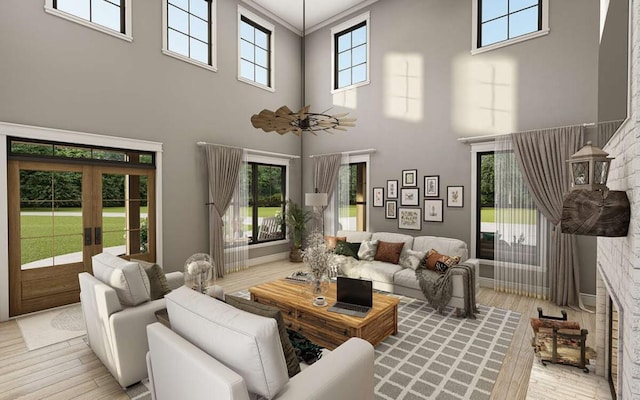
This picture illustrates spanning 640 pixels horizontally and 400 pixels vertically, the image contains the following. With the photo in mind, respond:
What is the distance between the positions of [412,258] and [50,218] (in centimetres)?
507

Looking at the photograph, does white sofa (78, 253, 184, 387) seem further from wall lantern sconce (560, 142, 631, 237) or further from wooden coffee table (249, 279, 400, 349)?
wall lantern sconce (560, 142, 631, 237)

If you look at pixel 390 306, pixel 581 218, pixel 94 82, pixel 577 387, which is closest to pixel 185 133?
pixel 94 82

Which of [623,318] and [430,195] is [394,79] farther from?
[623,318]

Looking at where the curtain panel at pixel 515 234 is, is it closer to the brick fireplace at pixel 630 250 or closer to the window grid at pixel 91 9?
the brick fireplace at pixel 630 250

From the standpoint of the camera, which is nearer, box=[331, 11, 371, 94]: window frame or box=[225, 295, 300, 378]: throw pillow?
box=[225, 295, 300, 378]: throw pillow

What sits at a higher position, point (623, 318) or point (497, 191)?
point (497, 191)

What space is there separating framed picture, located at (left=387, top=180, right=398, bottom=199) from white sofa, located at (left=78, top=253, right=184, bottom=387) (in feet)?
14.8

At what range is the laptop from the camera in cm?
307

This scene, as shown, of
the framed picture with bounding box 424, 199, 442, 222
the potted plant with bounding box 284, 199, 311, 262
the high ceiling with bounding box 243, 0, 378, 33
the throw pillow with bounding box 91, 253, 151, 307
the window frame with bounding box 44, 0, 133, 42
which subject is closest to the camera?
the throw pillow with bounding box 91, 253, 151, 307

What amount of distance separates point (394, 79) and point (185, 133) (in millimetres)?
4132

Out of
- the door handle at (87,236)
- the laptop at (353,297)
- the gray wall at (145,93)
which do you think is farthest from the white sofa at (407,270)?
the door handle at (87,236)

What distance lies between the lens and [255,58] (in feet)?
22.2

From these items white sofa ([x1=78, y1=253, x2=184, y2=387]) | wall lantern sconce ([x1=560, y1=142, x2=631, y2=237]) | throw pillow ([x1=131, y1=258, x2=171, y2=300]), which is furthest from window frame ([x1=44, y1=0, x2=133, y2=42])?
wall lantern sconce ([x1=560, y1=142, x2=631, y2=237])

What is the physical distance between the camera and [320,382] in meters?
1.52
